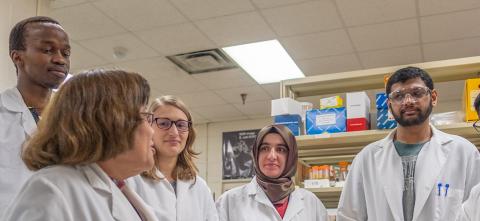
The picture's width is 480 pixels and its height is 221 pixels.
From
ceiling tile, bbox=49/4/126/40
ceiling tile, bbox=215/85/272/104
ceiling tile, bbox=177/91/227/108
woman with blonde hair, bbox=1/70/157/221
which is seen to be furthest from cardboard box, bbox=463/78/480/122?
ceiling tile, bbox=177/91/227/108

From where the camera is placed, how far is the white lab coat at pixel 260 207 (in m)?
2.50

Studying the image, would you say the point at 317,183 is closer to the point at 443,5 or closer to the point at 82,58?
the point at 443,5

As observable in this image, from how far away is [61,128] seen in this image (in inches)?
43.5

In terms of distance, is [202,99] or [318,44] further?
[202,99]

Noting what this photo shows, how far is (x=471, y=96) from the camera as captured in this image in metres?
2.56

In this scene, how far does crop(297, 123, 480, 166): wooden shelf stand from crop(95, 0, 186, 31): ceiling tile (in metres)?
1.63

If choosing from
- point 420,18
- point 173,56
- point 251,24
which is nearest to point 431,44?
point 420,18

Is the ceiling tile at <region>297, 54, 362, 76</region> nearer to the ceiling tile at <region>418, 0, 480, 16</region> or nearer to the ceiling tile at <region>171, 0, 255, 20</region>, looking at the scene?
the ceiling tile at <region>418, 0, 480, 16</region>

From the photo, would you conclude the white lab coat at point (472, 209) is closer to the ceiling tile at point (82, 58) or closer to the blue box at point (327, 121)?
the blue box at point (327, 121)

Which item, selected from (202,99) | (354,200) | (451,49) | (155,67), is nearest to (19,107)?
(354,200)

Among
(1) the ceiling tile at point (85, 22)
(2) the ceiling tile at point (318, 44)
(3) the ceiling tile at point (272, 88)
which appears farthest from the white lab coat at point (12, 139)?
(3) the ceiling tile at point (272, 88)

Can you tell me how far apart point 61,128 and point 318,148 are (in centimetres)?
217

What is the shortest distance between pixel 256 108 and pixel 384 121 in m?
4.29

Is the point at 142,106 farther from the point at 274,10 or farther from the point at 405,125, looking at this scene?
the point at 274,10
